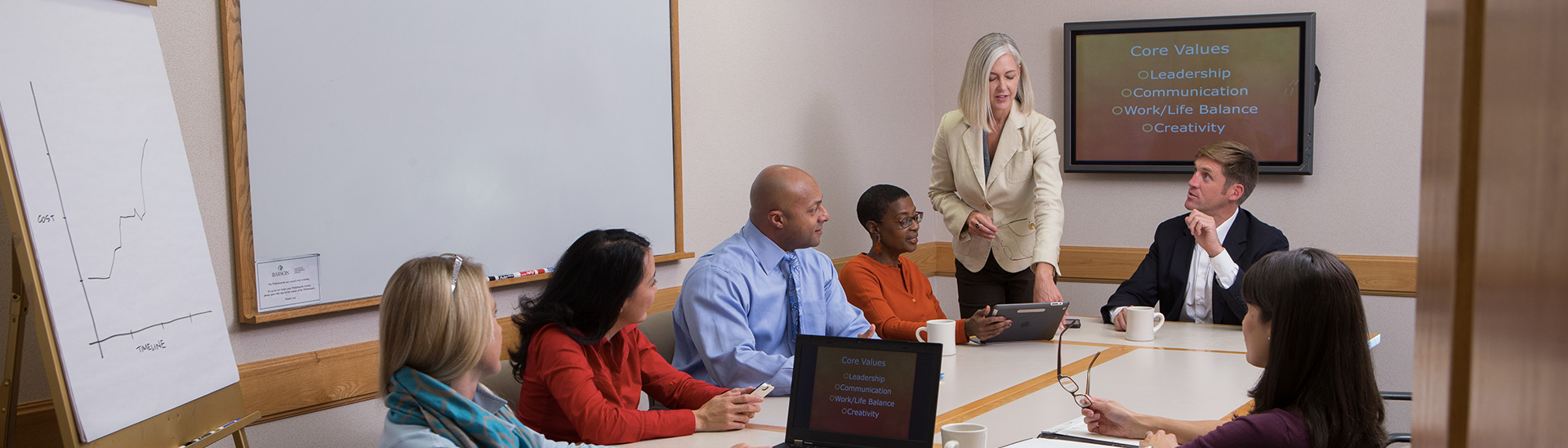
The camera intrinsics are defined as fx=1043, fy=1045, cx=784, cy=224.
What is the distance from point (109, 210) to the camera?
6.37 ft

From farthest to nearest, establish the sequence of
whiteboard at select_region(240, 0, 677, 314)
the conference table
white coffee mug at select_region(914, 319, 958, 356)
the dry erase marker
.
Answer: the dry erase marker, white coffee mug at select_region(914, 319, 958, 356), whiteboard at select_region(240, 0, 677, 314), the conference table

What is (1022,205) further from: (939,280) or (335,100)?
(335,100)

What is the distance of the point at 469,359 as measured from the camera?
1.71 m

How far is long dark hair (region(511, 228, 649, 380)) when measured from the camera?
2242 millimetres

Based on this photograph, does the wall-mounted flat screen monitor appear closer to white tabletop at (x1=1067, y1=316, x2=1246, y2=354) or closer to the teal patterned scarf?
white tabletop at (x1=1067, y1=316, x2=1246, y2=354)

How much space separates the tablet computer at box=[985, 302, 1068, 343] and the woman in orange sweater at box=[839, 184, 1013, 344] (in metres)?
0.33

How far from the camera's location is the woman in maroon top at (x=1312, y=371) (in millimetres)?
1649

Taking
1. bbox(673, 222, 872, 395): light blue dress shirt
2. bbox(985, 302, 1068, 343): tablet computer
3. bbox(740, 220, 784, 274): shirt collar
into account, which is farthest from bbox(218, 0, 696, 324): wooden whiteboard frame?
bbox(985, 302, 1068, 343): tablet computer

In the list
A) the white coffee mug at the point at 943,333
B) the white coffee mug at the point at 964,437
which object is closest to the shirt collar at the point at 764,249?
the white coffee mug at the point at 943,333

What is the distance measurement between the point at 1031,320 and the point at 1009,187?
1131 millimetres

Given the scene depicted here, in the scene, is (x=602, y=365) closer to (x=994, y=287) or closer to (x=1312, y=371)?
(x=1312, y=371)

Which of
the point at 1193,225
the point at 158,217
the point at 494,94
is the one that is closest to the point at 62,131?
the point at 158,217

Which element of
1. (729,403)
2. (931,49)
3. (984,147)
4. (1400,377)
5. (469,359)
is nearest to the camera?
(469,359)

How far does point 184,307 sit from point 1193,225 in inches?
107
